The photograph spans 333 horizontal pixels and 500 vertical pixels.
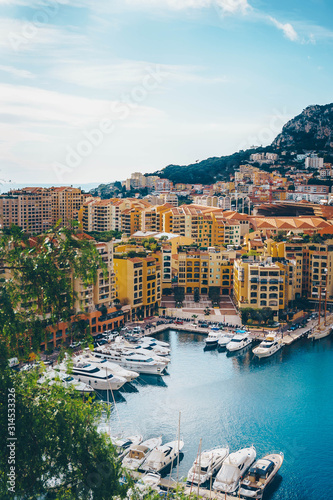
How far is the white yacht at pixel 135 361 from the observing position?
13.0 m

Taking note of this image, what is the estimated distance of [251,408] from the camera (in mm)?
10938

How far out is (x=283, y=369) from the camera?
13.5 m

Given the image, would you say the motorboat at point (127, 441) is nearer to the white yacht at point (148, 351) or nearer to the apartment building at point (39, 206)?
the white yacht at point (148, 351)

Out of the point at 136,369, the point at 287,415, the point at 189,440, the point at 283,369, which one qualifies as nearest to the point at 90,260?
the point at 189,440

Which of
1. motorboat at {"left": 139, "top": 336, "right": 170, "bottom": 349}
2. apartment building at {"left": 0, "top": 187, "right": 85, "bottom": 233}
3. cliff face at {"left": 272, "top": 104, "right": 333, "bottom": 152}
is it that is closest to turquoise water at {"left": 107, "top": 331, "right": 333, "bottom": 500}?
motorboat at {"left": 139, "top": 336, "right": 170, "bottom": 349}

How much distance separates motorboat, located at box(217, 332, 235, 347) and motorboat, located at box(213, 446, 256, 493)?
21.0 feet

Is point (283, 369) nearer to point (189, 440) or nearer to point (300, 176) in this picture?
point (189, 440)

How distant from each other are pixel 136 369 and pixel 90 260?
32.5 ft

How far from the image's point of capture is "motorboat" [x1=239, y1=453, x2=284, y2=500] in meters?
7.86

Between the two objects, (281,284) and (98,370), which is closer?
(98,370)

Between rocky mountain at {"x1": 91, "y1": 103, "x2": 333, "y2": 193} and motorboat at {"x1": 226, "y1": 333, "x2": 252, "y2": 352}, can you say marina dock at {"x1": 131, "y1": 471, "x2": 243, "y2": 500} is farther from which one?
rocky mountain at {"x1": 91, "y1": 103, "x2": 333, "y2": 193}

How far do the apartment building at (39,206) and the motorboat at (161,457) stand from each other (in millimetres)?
22771

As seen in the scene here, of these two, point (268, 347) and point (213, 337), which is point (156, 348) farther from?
point (268, 347)

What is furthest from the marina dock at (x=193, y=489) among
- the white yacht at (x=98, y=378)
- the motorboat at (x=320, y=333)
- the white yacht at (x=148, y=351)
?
the motorboat at (x=320, y=333)
